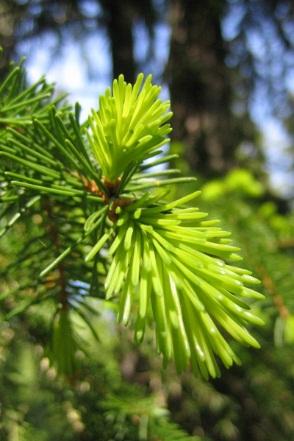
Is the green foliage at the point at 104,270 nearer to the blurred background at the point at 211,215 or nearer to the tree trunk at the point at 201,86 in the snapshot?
the blurred background at the point at 211,215

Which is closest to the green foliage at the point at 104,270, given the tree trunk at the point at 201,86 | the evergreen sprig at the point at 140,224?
the evergreen sprig at the point at 140,224

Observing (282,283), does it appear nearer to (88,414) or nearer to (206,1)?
(88,414)

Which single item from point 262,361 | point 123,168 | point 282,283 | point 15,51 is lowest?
point 262,361

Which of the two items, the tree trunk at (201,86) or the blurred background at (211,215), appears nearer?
the blurred background at (211,215)

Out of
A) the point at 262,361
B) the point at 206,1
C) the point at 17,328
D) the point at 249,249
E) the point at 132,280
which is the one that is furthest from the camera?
the point at 206,1

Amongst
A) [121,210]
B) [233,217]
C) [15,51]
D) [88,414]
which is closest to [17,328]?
[88,414]

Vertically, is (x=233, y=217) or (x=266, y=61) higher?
(x=266, y=61)

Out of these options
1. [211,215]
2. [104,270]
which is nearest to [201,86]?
[211,215]
